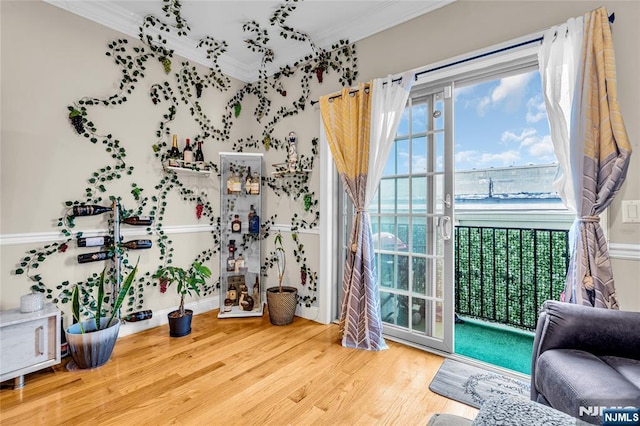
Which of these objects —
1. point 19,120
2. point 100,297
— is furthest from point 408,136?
point 19,120

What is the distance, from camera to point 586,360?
3.97 feet

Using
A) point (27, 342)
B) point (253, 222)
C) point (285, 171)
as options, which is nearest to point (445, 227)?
point (285, 171)

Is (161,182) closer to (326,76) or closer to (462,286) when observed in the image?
(326,76)

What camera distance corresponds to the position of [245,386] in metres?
1.87

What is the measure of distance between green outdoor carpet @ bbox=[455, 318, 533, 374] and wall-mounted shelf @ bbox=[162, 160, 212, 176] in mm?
2829

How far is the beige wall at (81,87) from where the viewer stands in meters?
1.64

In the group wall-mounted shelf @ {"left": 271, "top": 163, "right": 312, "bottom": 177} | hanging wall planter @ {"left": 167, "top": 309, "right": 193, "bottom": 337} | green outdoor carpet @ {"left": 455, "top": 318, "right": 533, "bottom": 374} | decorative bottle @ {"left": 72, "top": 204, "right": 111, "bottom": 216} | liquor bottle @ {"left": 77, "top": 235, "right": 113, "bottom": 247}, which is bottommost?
green outdoor carpet @ {"left": 455, "top": 318, "right": 533, "bottom": 374}

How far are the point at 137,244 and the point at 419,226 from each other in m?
2.41

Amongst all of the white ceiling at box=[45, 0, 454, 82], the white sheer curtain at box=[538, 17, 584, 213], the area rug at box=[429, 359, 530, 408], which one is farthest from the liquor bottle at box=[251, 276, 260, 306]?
the white sheer curtain at box=[538, 17, 584, 213]

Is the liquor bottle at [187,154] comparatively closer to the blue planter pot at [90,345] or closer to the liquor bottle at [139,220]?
the liquor bottle at [139,220]

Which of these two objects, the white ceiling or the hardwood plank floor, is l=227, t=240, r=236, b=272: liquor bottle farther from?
the white ceiling

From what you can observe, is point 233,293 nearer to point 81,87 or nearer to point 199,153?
point 199,153

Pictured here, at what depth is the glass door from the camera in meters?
2.26

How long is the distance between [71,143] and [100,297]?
1204mm
